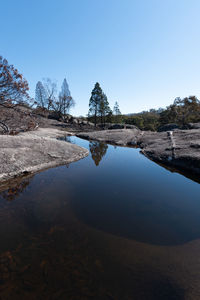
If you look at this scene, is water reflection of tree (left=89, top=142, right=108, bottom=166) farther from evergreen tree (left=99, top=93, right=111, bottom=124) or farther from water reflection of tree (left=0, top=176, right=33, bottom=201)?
evergreen tree (left=99, top=93, right=111, bottom=124)

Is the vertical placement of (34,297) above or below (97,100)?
below

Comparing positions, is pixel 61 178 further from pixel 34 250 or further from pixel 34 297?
pixel 34 297

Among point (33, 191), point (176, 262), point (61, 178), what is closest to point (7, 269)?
point (33, 191)

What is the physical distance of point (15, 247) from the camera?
2.37 metres

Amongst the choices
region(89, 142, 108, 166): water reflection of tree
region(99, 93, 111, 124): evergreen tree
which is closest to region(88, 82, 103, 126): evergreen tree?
region(99, 93, 111, 124): evergreen tree

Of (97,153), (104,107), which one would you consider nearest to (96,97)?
(104,107)

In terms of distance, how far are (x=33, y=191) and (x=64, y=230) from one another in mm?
2161

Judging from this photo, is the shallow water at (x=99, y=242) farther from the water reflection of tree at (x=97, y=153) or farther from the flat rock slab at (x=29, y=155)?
the water reflection of tree at (x=97, y=153)

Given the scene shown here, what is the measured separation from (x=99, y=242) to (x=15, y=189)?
351cm

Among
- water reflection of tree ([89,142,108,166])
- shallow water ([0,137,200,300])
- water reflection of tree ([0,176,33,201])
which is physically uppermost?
water reflection of tree ([89,142,108,166])

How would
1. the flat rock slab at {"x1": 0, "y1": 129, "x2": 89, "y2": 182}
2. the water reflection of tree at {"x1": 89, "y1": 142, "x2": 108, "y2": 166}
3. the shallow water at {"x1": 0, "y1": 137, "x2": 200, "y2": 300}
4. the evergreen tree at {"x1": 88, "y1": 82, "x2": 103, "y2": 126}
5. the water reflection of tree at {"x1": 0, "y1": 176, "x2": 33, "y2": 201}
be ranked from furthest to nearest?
the evergreen tree at {"x1": 88, "y1": 82, "x2": 103, "y2": 126} → the water reflection of tree at {"x1": 89, "y1": 142, "x2": 108, "y2": 166} → the flat rock slab at {"x1": 0, "y1": 129, "x2": 89, "y2": 182} → the water reflection of tree at {"x1": 0, "y1": 176, "x2": 33, "y2": 201} → the shallow water at {"x1": 0, "y1": 137, "x2": 200, "y2": 300}

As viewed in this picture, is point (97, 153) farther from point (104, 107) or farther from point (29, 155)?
point (104, 107)

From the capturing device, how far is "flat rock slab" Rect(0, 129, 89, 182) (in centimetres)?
536

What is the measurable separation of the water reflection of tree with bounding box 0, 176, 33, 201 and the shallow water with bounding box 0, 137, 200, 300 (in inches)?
1.1
